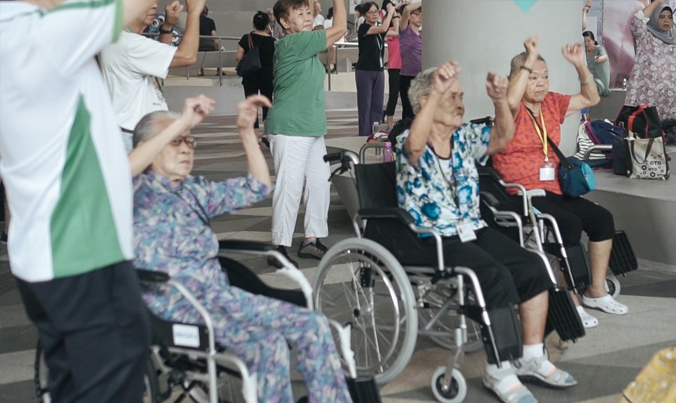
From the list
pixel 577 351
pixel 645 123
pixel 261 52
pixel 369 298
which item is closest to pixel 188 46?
pixel 369 298

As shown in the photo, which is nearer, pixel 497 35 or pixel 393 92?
pixel 497 35

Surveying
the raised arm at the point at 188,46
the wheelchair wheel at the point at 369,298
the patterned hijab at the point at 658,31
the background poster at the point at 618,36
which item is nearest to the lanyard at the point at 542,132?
the wheelchair wheel at the point at 369,298

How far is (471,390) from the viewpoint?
4.04 meters

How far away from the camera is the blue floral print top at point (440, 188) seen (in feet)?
13.8

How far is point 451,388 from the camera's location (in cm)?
389

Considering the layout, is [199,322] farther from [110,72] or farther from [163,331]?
[110,72]

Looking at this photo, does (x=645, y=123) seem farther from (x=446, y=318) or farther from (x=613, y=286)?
(x=446, y=318)

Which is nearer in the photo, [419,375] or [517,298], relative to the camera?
[517,298]

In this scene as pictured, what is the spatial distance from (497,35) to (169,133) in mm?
3830

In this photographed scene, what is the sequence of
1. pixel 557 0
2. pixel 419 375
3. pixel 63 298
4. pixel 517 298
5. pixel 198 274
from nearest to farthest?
pixel 63 298 → pixel 198 274 → pixel 517 298 → pixel 419 375 → pixel 557 0

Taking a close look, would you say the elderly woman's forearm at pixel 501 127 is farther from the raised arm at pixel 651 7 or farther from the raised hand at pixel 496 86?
the raised arm at pixel 651 7

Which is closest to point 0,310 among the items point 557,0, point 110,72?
point 110,72

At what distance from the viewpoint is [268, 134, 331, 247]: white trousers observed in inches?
236

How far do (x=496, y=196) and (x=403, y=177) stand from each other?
28.1 inches
